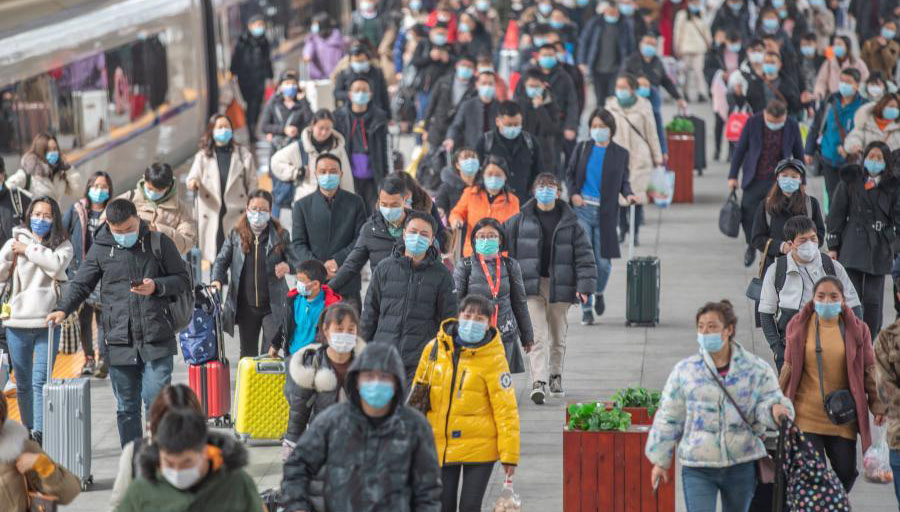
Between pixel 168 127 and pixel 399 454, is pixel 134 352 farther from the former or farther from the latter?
pixel 168 127

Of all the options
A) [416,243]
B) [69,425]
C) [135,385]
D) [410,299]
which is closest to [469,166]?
[416,243]

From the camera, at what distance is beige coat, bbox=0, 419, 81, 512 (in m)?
7.02

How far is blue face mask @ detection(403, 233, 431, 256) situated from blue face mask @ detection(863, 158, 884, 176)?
13.3 feet

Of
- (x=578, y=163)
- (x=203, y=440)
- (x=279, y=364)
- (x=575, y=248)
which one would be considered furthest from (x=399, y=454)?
(x=578, y=163)

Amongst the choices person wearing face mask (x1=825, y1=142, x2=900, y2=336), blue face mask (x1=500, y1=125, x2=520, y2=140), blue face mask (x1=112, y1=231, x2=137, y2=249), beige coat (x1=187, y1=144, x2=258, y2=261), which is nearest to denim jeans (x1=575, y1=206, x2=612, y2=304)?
blue face mask (x1=500, y1=125, x2=520, y2=140)

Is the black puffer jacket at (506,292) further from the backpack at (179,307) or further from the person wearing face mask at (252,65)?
the person wearing face mask at (252,65)

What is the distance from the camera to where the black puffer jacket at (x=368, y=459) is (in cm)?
676

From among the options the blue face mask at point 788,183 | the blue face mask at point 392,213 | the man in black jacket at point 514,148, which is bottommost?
the blue face mask at point 392,213

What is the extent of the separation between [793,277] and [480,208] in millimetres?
3232

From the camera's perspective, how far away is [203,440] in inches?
241

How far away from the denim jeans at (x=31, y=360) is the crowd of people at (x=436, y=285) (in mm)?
17

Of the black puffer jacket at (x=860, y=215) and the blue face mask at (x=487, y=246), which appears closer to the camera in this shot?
the blue face mask at (x=487, y=246)

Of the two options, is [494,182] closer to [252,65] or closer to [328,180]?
[328,180]

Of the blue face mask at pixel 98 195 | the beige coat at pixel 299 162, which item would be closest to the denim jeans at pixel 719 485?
the blue face mask at pixel 98 195
